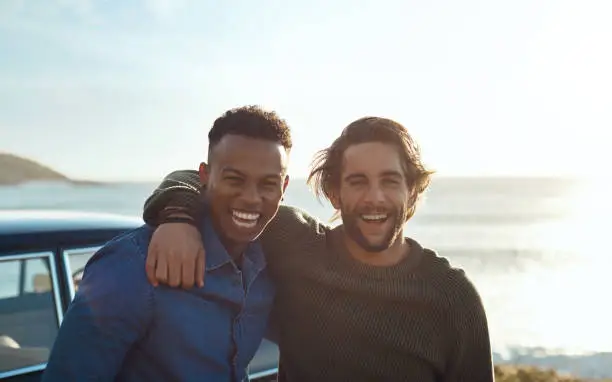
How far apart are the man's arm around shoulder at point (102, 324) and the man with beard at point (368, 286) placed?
31 centimetres

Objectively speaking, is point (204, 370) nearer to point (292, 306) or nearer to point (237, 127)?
point (292, 306)

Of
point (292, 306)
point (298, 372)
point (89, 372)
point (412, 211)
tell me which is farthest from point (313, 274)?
point (89, 372)

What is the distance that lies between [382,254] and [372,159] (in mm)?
397

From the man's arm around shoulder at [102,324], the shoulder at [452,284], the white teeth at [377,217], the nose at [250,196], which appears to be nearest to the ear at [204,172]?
the nose at [250,196]

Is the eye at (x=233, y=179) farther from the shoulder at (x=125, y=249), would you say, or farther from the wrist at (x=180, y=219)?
the shoulder at (x=125, y=249)

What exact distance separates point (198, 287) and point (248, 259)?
1.07 ft

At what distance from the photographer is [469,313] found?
9.81ft

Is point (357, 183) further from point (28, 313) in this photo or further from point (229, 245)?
point (28, 313)

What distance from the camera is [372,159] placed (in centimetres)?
319

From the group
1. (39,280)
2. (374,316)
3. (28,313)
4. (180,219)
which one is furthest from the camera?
(28,313)

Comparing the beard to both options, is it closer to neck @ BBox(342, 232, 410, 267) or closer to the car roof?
neck @ BBox(342, 232, 410, 267)

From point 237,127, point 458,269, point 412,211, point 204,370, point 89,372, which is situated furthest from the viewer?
point 412,211

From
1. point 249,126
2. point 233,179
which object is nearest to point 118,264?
point 233,179

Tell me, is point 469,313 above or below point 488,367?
above
